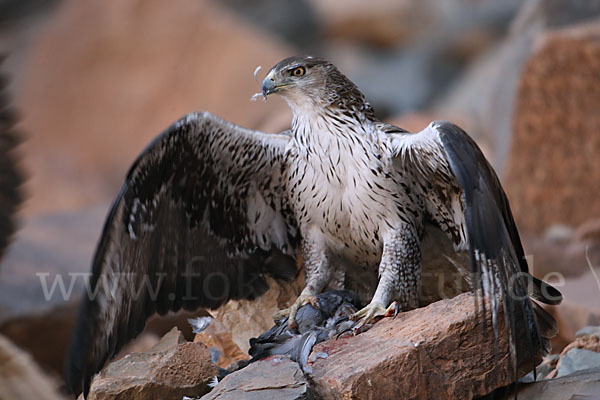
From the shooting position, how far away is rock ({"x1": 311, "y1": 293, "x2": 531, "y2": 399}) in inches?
122

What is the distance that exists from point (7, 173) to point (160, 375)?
2243 mm

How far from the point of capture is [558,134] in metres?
6.85

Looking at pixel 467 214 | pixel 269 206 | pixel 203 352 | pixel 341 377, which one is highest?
pixel 269 206

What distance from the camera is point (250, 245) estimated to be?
14.1 ft

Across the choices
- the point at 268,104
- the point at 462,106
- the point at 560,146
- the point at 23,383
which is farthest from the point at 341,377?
the point at 462,106

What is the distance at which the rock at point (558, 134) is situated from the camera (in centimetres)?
657

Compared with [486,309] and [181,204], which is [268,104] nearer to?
[181,204]

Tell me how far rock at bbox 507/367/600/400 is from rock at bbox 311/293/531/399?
0.41 ft

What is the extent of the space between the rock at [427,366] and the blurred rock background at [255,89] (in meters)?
3.51

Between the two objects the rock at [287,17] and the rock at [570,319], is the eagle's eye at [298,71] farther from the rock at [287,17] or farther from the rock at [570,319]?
the rock at [287,17]

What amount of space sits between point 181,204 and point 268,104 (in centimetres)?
690

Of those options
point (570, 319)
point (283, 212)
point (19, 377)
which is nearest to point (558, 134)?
point (570, 319)

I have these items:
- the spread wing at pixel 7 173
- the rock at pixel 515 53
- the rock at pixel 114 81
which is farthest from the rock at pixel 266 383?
the rock at pixel 114 81

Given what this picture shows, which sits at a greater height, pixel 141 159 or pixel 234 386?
pixel 141 159
